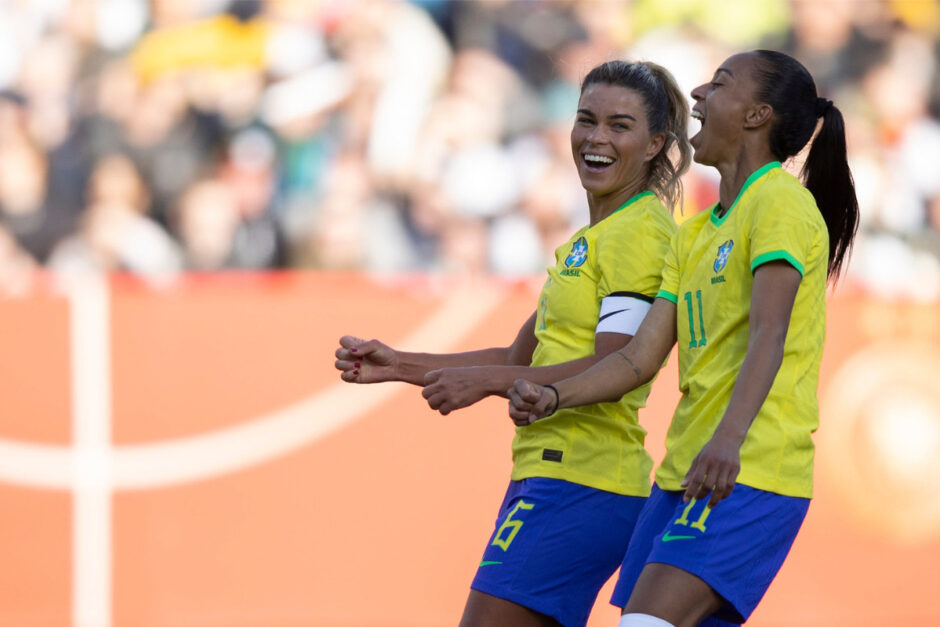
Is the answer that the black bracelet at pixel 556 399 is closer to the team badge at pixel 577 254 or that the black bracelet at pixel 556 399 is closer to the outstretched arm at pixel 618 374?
the outstretched arm at pixel 618 374

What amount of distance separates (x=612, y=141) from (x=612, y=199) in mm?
162

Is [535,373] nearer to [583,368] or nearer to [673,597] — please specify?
[583,368]

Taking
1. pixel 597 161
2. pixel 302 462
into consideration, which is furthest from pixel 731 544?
pixel 302 462

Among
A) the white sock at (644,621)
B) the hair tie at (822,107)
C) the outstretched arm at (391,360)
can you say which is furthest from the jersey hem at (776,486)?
the outstretched arm at (391,360)

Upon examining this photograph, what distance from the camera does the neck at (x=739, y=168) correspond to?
310 centimetres

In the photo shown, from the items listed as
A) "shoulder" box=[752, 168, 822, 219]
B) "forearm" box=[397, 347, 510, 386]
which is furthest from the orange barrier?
"shoulder" box=[752, 168, 822, 219]

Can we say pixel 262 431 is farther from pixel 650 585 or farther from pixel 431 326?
pixel 650 585

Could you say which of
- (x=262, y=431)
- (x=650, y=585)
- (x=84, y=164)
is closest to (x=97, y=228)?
(x=84, y=164)

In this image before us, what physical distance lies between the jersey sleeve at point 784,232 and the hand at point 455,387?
769mm

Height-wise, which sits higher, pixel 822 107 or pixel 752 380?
pixel 822 107

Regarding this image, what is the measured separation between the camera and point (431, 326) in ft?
20.3

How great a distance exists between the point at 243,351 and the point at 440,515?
1.19 meters

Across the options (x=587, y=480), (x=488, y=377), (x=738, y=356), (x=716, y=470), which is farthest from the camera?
(x=587, y=480)

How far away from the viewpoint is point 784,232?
112 inches
